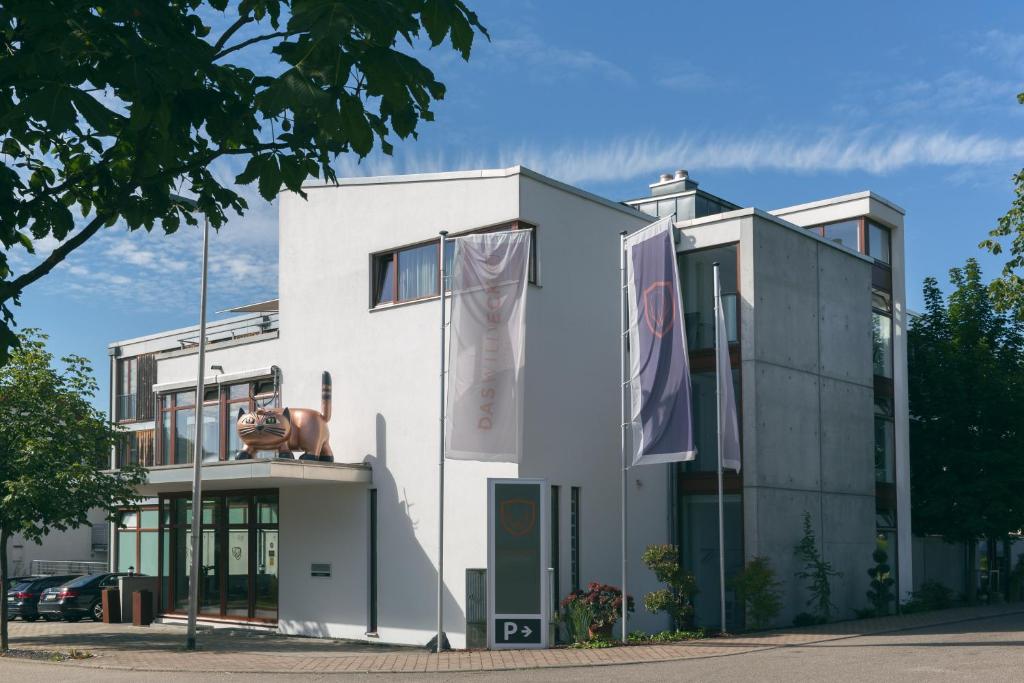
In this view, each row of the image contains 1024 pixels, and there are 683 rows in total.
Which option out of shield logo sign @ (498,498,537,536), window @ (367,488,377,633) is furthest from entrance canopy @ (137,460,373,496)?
shield logo sign @ (498,498,537,536)

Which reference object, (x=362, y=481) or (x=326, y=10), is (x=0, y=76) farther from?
(x=362, y=481)

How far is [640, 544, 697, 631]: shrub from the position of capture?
19453mm

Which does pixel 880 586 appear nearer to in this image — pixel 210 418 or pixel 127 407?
pixel 210 418

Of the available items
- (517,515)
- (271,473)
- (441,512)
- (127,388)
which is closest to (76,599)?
(271,473)

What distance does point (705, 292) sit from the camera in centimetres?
2308

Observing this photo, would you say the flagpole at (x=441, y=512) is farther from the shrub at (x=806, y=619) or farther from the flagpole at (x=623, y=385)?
the shrub at (x=806, y=619)

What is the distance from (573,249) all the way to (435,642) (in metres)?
7.51

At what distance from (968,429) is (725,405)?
10706 mm

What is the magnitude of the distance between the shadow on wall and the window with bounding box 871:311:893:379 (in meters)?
12.0

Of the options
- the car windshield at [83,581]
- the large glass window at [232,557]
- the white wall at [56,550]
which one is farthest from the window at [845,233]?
the white wall at [56,550]

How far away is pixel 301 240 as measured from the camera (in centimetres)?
2423

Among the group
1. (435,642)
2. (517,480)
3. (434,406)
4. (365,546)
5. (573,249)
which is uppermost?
(573,249)

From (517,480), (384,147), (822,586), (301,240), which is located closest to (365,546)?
(517,480)

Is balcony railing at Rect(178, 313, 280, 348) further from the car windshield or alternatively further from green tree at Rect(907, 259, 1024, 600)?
green tree at Rect(907, 259, 1024, 600)
